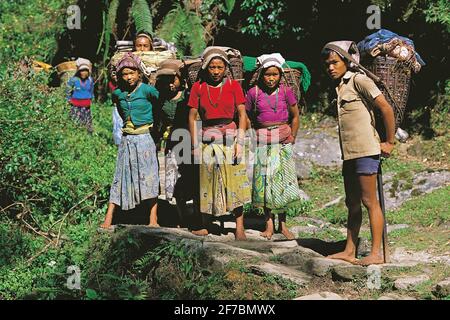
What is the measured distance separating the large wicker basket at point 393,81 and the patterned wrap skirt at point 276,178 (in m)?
1.38

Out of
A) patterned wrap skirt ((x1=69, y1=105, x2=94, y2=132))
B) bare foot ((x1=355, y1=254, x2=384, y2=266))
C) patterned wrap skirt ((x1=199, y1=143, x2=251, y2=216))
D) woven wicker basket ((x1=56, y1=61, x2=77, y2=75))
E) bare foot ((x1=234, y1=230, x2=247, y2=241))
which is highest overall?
woven wicker basket ((x1=56, y1=61, x2=77, y2=75))

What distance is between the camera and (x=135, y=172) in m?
7.29

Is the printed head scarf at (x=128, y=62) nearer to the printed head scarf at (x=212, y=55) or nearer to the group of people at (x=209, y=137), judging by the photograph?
A: the group of people at (x=209, y=137)

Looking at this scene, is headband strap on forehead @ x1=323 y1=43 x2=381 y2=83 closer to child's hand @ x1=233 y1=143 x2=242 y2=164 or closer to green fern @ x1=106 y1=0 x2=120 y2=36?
child's hand @ x1=233 y1=143 x2=242 y2=164

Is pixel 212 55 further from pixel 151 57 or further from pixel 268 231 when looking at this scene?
pixel 268 231

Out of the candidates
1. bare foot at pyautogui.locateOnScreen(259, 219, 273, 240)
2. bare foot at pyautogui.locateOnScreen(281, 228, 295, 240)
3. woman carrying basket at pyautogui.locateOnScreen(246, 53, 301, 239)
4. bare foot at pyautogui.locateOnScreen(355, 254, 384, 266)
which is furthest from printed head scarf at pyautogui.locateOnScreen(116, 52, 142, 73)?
A: bare foot at pyautogui.locateOnScreen(355, 254, 384, 266)

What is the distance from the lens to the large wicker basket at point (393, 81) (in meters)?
6.02

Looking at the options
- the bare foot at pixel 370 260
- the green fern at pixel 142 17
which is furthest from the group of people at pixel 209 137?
the green fern at pixel 142 17

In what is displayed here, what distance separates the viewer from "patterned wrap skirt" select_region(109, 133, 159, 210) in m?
7.27

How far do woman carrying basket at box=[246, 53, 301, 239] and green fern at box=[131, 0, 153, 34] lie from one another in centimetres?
402

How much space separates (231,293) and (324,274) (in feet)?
2.59

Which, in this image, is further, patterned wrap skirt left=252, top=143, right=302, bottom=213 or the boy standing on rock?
patterned wrap skirt left=252, top=143, right=302, bottom=213

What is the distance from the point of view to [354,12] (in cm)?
1235

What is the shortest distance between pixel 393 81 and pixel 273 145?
151 centimetres
